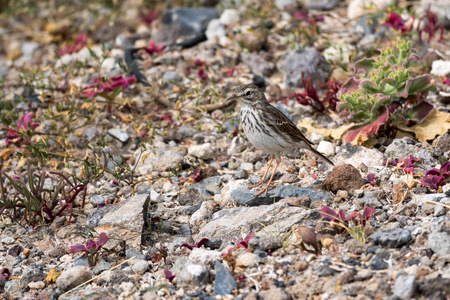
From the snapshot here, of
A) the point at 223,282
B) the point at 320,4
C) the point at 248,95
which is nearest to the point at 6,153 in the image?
the point at 248,95

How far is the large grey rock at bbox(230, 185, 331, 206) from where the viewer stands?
533cm

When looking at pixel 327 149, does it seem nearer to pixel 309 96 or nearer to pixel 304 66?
pixel 309 96

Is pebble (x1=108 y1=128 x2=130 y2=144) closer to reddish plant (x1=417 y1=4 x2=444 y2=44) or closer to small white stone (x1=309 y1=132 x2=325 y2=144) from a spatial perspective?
small white stone (x1=309 y1=132 x2=325 y2=144)

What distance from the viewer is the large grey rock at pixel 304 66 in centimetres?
769

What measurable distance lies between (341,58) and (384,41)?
0.94 meters

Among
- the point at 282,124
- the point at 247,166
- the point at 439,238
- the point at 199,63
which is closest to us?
the point at 439,238

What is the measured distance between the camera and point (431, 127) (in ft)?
20.0

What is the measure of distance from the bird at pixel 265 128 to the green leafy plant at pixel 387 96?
63cm

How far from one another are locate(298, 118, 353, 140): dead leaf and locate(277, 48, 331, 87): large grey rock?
3.13 ft

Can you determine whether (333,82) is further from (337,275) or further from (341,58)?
(337,275)

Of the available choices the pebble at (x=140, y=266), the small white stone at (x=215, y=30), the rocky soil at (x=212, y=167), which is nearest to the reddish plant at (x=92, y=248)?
the rocky soil at (x=212, y=167)

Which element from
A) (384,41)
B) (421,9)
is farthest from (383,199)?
(421,9)

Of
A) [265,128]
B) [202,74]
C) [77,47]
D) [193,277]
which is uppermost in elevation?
[77,47]

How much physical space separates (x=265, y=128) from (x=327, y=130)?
1.30 m
